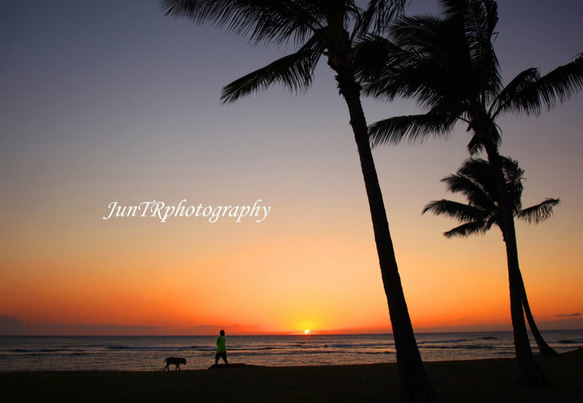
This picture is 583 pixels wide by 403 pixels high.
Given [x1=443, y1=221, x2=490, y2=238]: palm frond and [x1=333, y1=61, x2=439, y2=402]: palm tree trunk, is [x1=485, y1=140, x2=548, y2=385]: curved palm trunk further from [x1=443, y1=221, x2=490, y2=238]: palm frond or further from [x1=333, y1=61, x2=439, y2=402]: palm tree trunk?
[x1=443, y1=221, x2=490, y2=238]: palm frond

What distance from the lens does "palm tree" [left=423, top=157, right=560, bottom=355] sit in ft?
65.6

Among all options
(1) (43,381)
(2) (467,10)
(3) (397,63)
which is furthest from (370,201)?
(1) (43,381)

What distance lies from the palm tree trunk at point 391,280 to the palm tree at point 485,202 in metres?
13.7

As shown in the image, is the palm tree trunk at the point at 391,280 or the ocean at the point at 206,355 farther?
the ocean at the point at 206,355

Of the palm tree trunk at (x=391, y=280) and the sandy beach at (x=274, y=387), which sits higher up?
the palm tree trunk at (x=391, y=280)

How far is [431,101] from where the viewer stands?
440 inches

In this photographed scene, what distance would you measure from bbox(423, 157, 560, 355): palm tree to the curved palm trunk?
8760 millimetres

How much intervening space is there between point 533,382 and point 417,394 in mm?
5034

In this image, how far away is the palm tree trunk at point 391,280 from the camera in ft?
22.8

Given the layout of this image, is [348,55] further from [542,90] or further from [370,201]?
[542,90]

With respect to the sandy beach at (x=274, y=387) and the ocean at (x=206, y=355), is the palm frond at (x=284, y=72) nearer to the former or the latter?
the sandy beach at (x=274, y=387)

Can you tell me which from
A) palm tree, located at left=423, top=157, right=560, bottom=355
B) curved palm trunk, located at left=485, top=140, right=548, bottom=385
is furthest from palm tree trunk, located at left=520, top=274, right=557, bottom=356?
curved palm trunk, located at left=485, top=140, right=548, bottom=385

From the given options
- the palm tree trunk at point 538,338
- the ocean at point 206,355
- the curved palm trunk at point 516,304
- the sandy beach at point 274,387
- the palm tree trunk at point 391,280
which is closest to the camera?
the palm tree trunk at point 391,280

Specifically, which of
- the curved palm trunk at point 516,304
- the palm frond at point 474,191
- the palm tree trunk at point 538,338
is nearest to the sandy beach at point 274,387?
the curved palm trunk at point 516,304
